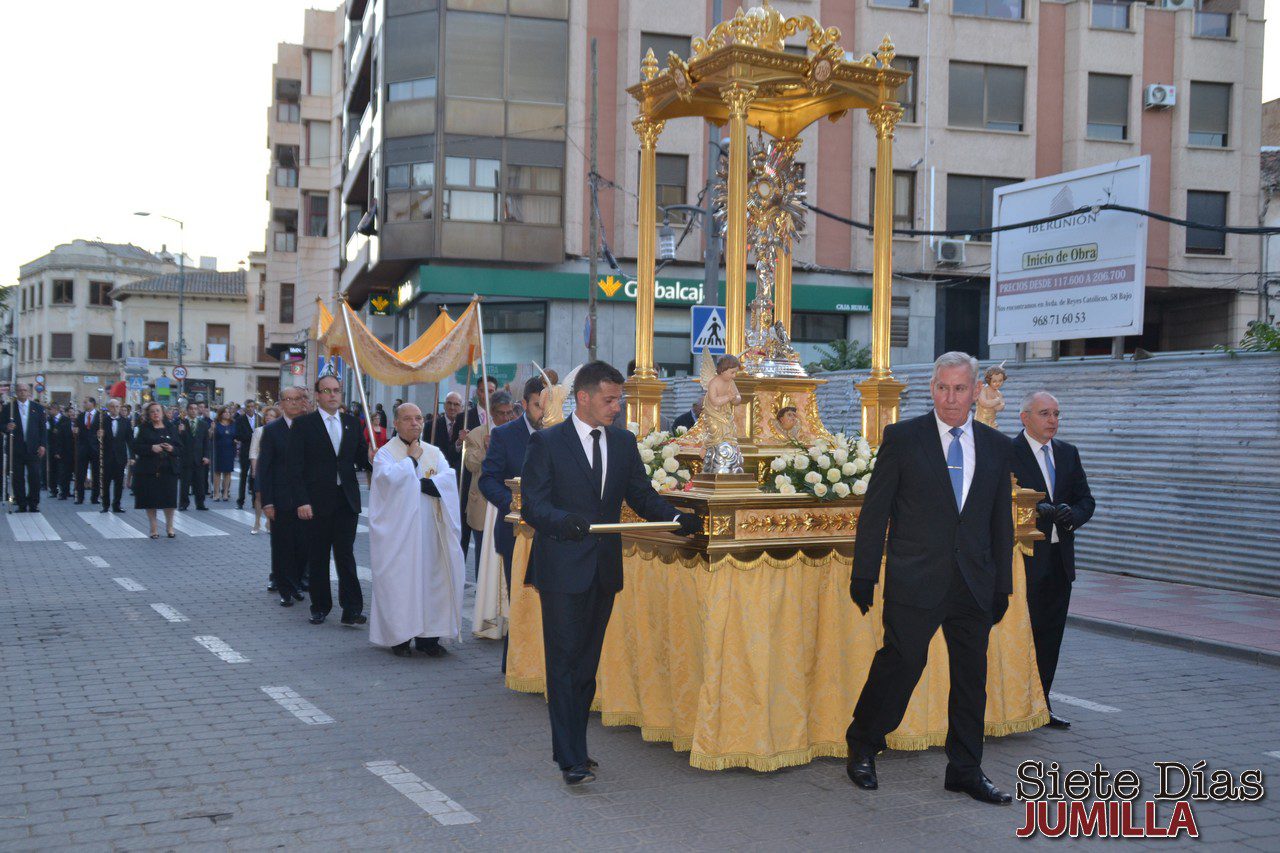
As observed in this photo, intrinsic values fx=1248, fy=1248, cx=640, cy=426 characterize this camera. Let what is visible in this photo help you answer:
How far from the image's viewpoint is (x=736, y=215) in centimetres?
804

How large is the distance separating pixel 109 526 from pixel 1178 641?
15965mm

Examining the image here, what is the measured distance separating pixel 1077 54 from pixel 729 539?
101 feet

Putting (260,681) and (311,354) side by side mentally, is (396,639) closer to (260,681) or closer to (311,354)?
(260,681)

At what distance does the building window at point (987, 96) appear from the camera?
32.5m

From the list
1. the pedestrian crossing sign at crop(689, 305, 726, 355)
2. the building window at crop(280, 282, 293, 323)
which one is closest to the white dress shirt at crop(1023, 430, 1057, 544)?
the pedestrian crossing sign at crop(689, 305, 726, 355)

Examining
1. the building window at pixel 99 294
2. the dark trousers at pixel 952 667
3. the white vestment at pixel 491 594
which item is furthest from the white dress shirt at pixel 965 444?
the building window at pixel 99 294

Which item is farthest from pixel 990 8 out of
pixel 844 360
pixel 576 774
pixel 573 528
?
pixel 576 774

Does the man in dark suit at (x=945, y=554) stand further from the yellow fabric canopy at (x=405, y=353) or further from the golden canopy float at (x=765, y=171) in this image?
the yellow fabric canopy at (x=405, y=353)

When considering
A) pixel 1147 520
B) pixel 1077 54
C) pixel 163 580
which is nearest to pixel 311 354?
pixel 1077 54

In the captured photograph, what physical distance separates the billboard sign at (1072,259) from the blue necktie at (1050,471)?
8.23 m

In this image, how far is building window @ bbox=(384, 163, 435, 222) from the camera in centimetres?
3064

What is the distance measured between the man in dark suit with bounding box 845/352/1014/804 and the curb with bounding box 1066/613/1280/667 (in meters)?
4.69

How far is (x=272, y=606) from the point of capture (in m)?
11.4

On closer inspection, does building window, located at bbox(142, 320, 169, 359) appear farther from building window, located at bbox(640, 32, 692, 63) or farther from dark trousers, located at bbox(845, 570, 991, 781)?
dark trousers, located at bbox(845, 570, 991, 781)
